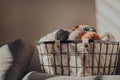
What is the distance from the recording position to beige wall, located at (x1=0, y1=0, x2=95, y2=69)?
1.82 meters

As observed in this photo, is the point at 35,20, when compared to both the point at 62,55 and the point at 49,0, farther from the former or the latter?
the point at 62,55

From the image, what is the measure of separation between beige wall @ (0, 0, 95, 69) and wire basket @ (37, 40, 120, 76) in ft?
1.82

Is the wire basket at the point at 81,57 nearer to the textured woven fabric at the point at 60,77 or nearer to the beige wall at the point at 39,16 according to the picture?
the textured woven fabric at the point at 60,77

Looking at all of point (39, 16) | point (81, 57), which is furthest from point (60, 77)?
point (39, 16)

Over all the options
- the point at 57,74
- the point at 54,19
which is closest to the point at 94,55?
the point at 57,74

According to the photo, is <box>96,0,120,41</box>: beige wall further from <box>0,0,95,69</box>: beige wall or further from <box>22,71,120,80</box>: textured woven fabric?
<box>22,71,120,80</box>: textured woven fabric

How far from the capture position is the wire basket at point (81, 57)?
4.03ft

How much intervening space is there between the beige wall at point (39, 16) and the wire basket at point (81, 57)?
556mm

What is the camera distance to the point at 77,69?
4.10 ft

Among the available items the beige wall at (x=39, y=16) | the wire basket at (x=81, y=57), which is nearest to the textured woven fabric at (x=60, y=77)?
the wire basket at (x=81, y=57)

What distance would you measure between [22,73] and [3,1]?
29.3 inches

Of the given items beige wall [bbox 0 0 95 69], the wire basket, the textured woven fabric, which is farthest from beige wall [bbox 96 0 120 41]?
the textured woven fabric

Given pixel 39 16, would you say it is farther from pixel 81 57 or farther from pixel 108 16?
pixel 81 57

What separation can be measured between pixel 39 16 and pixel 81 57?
74 cm
